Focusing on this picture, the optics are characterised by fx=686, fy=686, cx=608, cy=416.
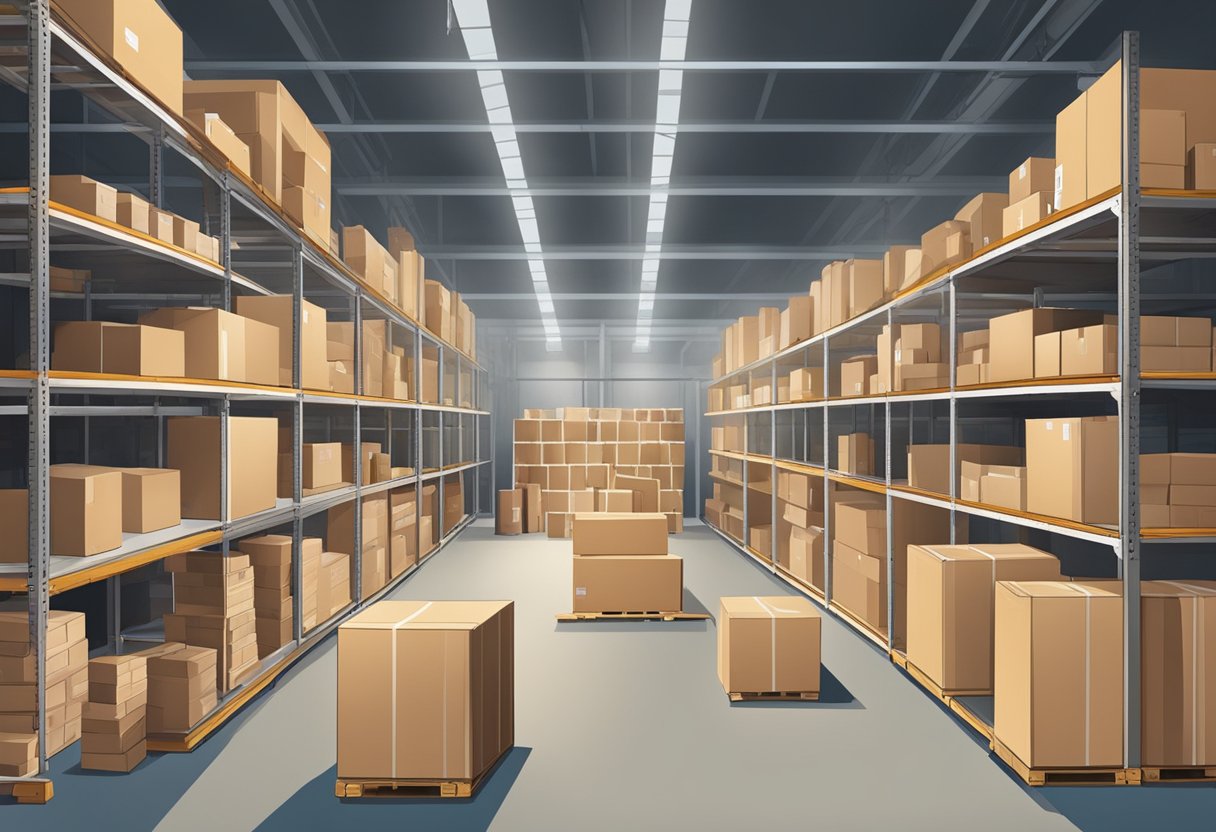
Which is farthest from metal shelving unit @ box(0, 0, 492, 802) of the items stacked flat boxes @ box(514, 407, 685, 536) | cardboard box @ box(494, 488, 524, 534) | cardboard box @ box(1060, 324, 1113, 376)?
stacked flat boxes @ box(514, 407, 685, 536)

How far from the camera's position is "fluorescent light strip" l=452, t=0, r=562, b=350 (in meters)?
4.53

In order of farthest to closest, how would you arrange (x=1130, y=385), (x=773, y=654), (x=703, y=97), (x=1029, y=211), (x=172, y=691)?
(x=703, y=97) → (x=773, y=654) → (x=1029, y=211) → (x=172, y=691) → (x=1130, y=385)

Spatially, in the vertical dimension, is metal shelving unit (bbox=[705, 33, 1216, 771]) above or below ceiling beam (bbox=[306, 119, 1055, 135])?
below

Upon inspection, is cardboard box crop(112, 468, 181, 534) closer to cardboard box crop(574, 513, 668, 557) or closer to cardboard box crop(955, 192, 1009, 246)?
cardboard box crop(574, 513, 668, 557)

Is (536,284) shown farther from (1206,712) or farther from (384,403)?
(1206,712)

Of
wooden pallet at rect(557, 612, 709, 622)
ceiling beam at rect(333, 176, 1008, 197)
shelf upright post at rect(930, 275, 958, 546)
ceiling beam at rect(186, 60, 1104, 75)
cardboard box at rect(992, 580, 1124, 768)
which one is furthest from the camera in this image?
ceiling beam at rect(333, 176, 1008, 197)

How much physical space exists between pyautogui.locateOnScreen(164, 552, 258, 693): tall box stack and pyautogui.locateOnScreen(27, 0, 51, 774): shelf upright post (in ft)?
3.51

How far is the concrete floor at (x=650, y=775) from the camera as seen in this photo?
2678mm

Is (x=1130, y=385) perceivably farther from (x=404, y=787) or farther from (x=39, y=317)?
(x=39, y=317)

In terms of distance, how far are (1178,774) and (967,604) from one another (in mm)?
1024

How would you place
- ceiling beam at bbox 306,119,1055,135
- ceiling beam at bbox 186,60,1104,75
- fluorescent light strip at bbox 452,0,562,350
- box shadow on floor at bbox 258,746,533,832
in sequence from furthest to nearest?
1. ceiling beam at bbox 306,119,1055,135
2. ceiling beam at bbox 186,60,1104,75
3. fluorescent light strip at bbox 452,0,562,350
4. box shadow on floor at bbox 258,746,533,832

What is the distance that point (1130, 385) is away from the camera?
2826 millimetres

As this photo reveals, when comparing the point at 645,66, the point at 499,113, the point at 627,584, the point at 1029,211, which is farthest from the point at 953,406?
the point at 499,113

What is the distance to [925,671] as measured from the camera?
3.88 m
